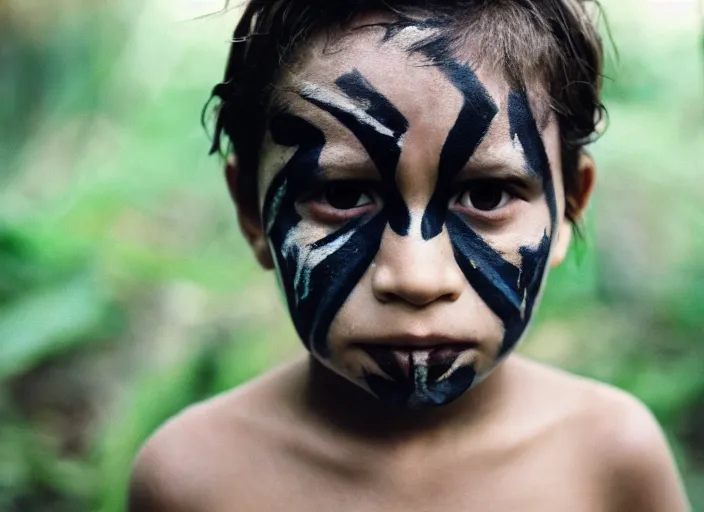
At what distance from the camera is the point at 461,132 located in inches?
33.1

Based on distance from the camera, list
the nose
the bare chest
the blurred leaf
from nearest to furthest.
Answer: the nose → the bare chest → the blurred leaf

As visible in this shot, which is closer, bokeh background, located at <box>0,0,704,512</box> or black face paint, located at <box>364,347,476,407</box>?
black face paint, located at <box>364,347,476,407</box>

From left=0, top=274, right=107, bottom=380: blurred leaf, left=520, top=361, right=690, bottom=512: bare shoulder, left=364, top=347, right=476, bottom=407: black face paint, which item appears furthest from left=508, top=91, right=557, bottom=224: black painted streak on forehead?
left=0, top=274, right=107, bottom=380: blurred leaf

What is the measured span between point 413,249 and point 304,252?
14cm

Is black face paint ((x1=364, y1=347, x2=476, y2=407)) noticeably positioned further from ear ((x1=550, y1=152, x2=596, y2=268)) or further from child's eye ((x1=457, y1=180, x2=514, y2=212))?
ear ((x1=550, y1=152, x2=596, y2=268))

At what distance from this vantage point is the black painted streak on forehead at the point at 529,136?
0.87 m

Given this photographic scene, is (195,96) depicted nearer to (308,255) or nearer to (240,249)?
(240,249)

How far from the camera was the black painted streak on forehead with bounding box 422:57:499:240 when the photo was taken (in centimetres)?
84

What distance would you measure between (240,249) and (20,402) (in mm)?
642

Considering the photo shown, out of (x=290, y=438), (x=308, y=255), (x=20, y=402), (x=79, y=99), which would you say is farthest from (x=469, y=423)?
(x=79, y=99)

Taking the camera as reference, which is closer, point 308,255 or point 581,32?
point 308,255

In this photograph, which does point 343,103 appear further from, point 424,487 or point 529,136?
point 424,487

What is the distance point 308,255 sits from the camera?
2.97ft

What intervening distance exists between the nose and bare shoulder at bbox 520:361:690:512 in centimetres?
39
